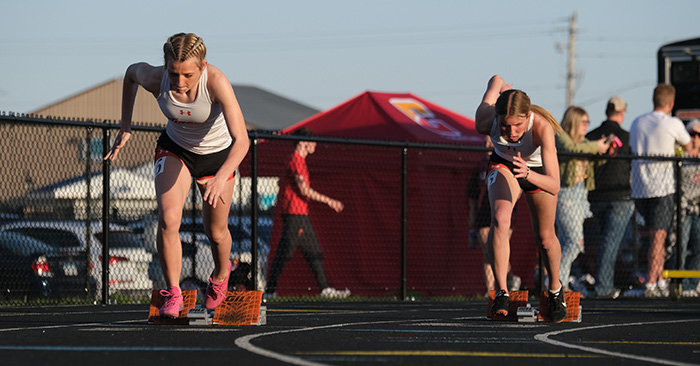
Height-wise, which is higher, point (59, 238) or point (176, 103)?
point (176, 103)

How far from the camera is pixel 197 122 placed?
764 cm

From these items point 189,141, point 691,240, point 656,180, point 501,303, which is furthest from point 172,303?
point 691,240

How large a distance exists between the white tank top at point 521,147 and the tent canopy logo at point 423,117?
305 inches

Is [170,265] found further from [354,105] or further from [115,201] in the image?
[354,105]

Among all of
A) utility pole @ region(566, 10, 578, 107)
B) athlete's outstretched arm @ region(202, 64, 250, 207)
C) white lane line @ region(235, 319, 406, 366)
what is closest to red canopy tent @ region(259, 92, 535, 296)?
white lane line @ region(235, 319, 406, 366)

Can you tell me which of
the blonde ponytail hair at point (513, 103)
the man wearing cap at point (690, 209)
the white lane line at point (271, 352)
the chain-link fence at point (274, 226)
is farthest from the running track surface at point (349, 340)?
the man wearing cap at point (690, 209)

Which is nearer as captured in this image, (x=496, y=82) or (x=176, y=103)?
(x=176, y=103)

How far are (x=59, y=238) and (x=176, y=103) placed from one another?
4.79m

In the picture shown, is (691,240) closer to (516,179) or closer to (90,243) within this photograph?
(516,179)

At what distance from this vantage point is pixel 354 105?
57.7ft

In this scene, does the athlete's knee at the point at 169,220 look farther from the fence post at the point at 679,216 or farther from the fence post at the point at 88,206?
the fence post at the point at 679,216

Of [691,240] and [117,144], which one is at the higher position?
[117,144]

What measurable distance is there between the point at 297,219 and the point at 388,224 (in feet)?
5.41

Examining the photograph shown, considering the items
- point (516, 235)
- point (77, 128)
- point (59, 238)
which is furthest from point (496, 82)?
point (516, 235)
